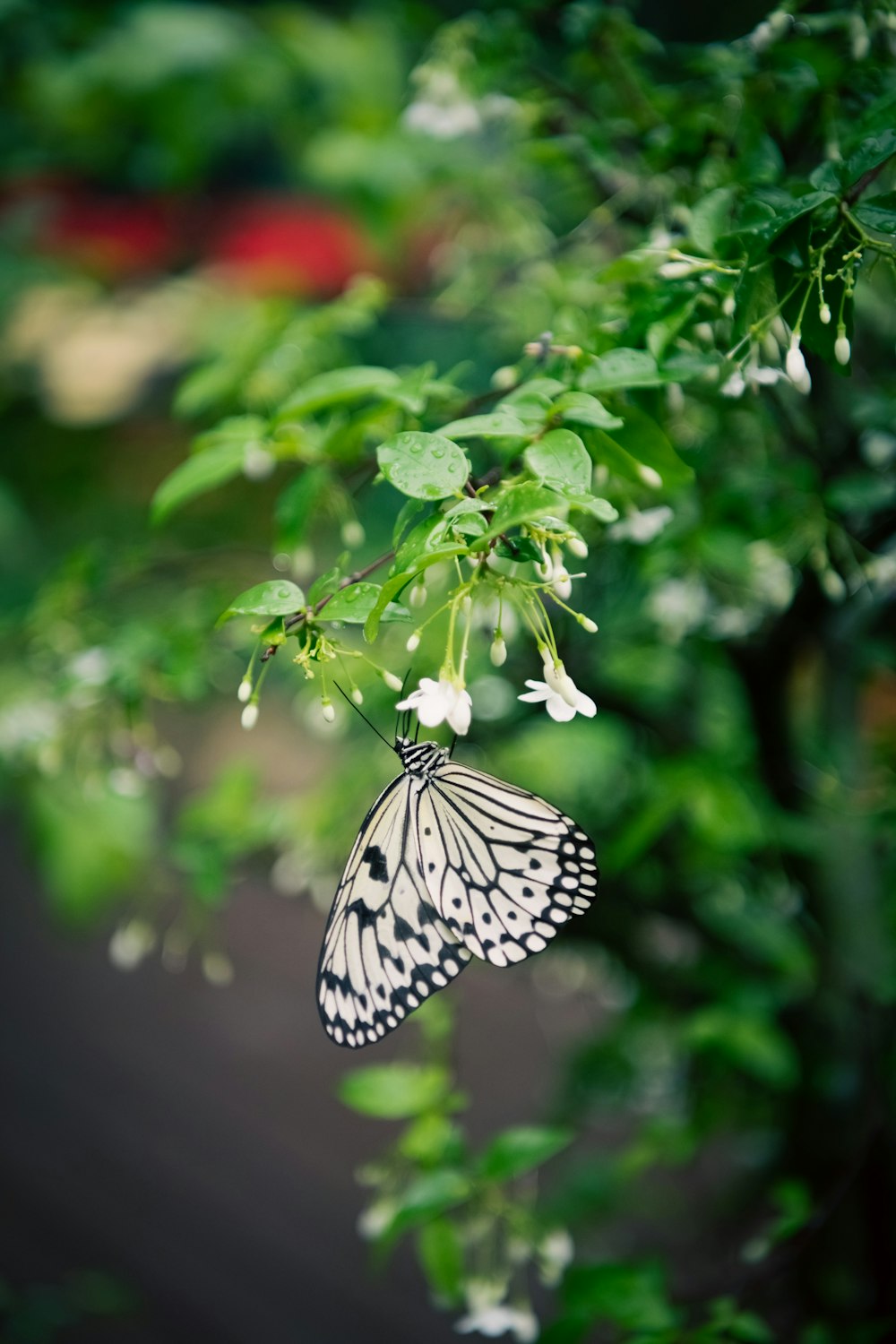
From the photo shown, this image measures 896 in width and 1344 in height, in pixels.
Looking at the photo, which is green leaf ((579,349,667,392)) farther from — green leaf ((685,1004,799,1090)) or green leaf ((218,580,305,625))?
green leaf ((685,1004,799,1090))

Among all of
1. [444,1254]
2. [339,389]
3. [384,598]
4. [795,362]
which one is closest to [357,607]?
[384,598]

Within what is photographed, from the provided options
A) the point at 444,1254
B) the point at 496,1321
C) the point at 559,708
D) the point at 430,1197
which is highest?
the point at 559,708

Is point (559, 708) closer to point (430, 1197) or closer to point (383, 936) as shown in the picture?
point (383, 936)

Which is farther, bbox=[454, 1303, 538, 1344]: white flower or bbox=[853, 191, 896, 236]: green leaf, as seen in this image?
bbox=[454, 1303, 538, 1344]: white flower

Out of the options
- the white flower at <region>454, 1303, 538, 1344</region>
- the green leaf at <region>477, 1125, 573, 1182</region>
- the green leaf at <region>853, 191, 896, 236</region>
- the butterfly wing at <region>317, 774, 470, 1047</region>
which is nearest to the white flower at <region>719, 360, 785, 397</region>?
the green leaf at <region>853, 191, 896, 236</region>

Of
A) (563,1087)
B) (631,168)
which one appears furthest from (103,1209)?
(631,168)

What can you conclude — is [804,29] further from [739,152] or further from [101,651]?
[101,651]
